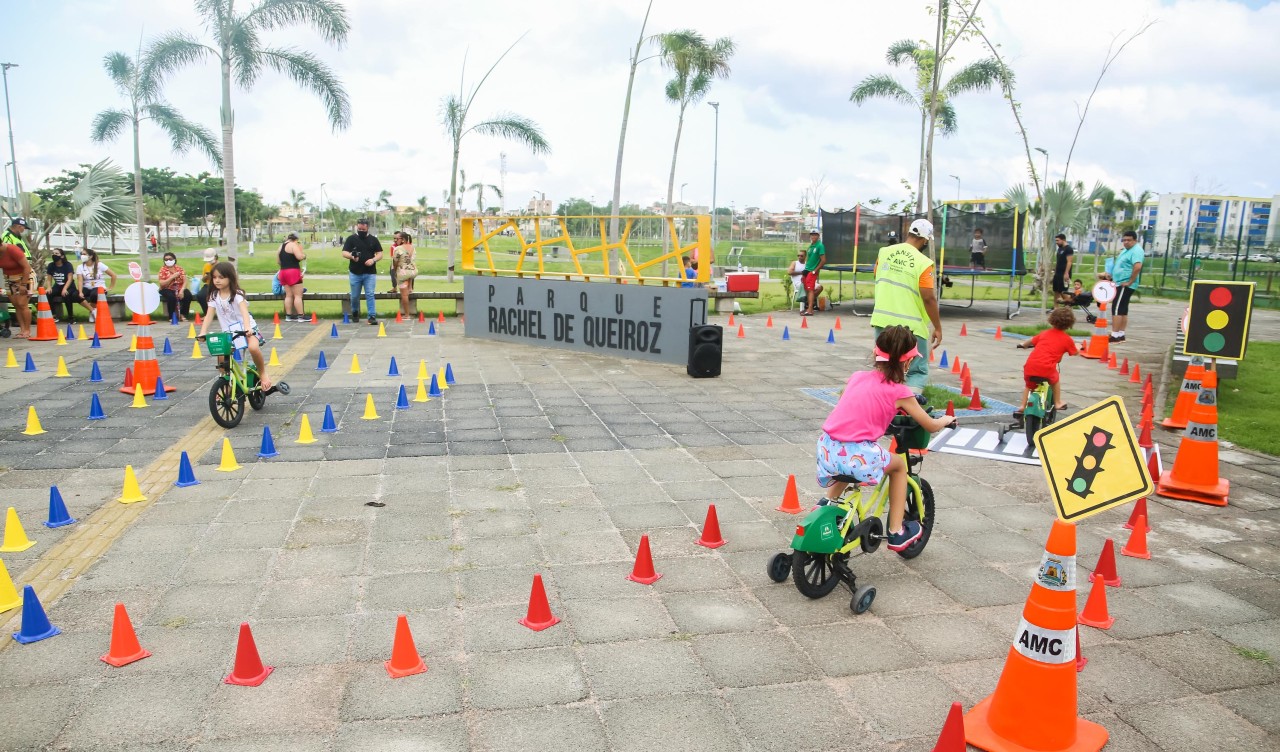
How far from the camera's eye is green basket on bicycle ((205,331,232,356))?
7613mm

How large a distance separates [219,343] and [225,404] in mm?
599

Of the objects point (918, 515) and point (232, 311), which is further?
point (232, 311)

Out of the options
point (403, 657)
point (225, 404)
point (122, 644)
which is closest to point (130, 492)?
point (225, 404)

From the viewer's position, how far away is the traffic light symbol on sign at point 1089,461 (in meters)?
3.05

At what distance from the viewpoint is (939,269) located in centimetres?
1912

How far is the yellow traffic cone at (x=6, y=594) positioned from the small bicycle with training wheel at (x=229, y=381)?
355 centimetres

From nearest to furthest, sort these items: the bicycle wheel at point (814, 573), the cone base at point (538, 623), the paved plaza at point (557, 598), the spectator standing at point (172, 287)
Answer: the paved plaza at point (557, 598), the cone base at point (538, 623), the bicycle wheel at point (814, 573), the spectator standing at point (172, 287)

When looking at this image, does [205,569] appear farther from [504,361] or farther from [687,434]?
[504,361]

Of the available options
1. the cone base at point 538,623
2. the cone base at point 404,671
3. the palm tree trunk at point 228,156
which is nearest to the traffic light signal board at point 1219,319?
the cone base at point 538,623

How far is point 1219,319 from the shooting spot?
6.32 metres

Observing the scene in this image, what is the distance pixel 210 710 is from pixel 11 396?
8.03 m

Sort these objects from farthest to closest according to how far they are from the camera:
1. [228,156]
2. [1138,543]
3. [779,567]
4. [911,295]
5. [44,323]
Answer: [228,156] < [44,323] < [911,295] < [1138,543] < [779,567]

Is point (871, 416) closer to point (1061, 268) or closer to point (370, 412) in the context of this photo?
point (370, 412)

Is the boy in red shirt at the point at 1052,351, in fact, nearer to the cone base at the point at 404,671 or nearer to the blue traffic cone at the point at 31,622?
the cone base at the point at 404,671
